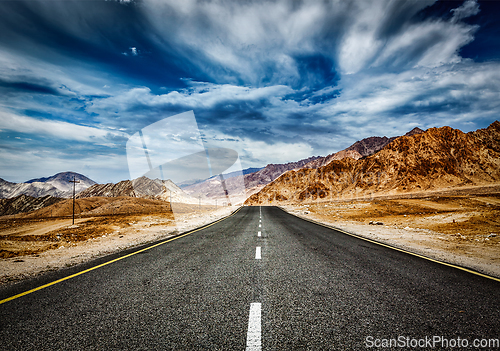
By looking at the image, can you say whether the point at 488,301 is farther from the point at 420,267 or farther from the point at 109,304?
the point at 109,304

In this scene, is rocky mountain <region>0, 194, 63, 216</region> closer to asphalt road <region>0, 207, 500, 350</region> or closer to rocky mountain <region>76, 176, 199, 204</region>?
rocky mountain <region>76, 176, 199, 204</region>

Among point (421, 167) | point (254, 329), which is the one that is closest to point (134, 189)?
point (421, 167)

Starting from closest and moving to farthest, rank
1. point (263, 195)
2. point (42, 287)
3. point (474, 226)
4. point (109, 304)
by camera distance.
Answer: point (109, 304) → point (42, 287) → point (474, 226) → point (263, 195)

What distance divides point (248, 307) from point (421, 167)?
9435 centimetres

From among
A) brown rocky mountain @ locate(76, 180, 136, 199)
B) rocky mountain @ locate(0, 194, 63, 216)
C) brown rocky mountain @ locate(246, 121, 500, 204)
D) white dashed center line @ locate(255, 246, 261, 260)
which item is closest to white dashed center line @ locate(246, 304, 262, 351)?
white dashed center line @ locate(255, 246, 261, 260)

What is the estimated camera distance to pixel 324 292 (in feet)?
13.0

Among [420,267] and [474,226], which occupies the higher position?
[420,267]

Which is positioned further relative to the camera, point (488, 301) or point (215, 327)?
point (488, 301)

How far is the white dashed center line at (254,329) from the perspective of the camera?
2439mm

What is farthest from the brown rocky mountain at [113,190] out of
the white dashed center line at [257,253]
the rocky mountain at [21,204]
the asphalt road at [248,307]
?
the asphalt road at [248,307]

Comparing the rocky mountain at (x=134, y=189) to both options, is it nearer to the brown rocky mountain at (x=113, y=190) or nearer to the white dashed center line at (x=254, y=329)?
the brown rocky mountain at (x=113, y=190)

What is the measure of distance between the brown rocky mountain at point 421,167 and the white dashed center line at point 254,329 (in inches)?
3280

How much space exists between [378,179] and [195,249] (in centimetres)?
9044

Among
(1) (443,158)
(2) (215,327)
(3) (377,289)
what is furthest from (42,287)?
(1) (443,158)
